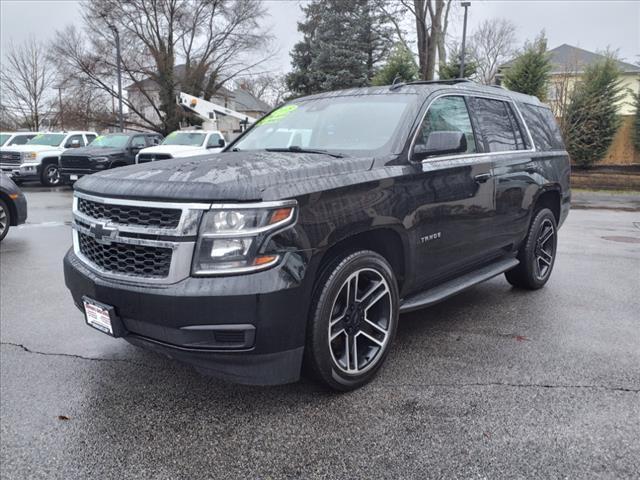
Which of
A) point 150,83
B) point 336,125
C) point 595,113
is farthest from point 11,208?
point 150,83

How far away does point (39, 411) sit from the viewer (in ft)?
9.84

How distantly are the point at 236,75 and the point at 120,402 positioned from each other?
3950cm

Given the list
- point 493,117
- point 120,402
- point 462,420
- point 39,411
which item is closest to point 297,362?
point 462,420

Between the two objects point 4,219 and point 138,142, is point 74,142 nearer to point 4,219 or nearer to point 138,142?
point 138,142

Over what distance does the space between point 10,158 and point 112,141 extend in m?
3.40

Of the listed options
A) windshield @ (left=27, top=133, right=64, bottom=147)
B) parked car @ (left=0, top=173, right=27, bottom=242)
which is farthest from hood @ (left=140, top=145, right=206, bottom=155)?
parked car @ (left=0, top=173, right=27, bottom=242)

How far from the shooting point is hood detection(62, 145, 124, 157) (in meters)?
16.0

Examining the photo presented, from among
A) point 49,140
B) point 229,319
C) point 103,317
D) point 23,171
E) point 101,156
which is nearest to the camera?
point 229,319

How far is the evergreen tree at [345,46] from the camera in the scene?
2836 centimetres

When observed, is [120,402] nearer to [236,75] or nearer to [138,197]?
[138,197]

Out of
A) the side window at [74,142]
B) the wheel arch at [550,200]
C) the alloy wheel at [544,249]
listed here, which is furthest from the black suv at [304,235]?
the side window at [74,142]

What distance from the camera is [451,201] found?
3768mm

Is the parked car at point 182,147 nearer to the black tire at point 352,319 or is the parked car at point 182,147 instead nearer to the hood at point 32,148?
the hood at point 32,148

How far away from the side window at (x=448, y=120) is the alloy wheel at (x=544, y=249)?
159 centimetres
